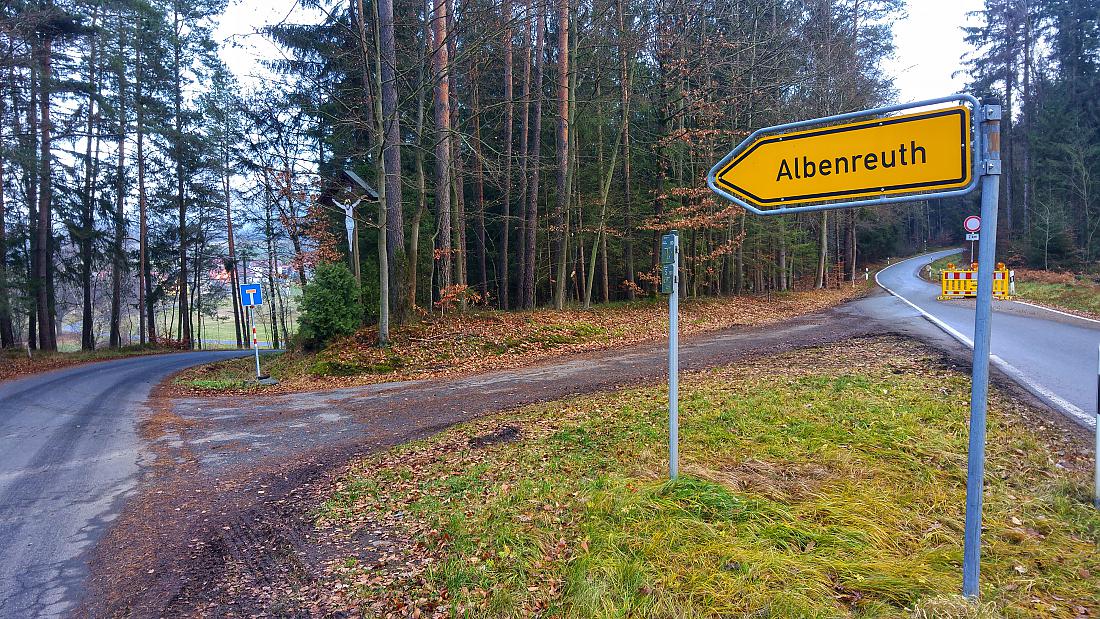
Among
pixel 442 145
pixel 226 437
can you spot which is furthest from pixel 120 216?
pixel 226 437

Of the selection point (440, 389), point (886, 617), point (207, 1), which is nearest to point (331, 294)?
point (440, 389)

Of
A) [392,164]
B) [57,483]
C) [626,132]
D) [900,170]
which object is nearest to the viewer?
[900,170]

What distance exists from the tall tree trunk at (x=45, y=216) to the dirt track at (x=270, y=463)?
16.1m

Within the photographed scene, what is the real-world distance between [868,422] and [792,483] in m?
1.80

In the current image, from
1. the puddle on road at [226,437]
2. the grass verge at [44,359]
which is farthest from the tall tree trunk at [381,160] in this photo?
the grass verge at [44,359]

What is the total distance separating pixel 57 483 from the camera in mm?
5277

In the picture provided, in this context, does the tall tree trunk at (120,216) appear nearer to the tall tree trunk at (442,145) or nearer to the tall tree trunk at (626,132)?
the tall tree trunk at (442,145)

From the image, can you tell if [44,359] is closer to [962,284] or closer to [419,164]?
[419,164]

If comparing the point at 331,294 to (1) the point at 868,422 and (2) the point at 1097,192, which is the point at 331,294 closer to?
(1) the point at 868,422

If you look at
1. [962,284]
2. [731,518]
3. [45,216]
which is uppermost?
[45,216]

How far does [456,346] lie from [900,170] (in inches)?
424

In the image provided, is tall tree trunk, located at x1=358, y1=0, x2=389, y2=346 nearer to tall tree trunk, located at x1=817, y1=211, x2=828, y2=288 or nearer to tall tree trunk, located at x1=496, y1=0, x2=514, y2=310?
tall tree trunk, located at x1=496, y1=0, x2=514, y2=310

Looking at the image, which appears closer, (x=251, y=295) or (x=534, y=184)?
(x=251, y=295)

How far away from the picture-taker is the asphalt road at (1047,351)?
20.6 ft
